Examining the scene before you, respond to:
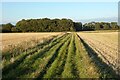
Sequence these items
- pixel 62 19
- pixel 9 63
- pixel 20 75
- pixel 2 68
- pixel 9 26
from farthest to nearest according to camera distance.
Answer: pixel 62 19 → pixel 9 26 → pixel 9 63 → pixel 2 68 → pixel 20 75

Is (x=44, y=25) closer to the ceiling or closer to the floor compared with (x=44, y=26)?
closer to the ceiling

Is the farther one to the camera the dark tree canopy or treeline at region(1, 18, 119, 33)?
the dark tree canopy

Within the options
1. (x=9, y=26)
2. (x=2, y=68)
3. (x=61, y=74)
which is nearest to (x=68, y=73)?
(x=61, y=74)

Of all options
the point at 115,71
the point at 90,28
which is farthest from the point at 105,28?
the point at 115,71

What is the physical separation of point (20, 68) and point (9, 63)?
1.31 metres

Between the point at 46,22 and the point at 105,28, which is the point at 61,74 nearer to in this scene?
the point at 46,22

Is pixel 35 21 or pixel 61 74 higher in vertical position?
pixel 35 21

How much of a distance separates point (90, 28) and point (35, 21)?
41009mm

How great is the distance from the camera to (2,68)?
12.8m

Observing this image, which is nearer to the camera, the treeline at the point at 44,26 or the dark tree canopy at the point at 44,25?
the treeline at the point at 44,26

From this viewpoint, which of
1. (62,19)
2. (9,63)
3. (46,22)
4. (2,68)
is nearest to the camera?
(2,68)

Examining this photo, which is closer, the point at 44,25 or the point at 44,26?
the point at 44,26

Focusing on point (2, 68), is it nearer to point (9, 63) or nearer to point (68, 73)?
point (9, 63)

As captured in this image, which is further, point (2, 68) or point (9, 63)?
point (9, 63)
